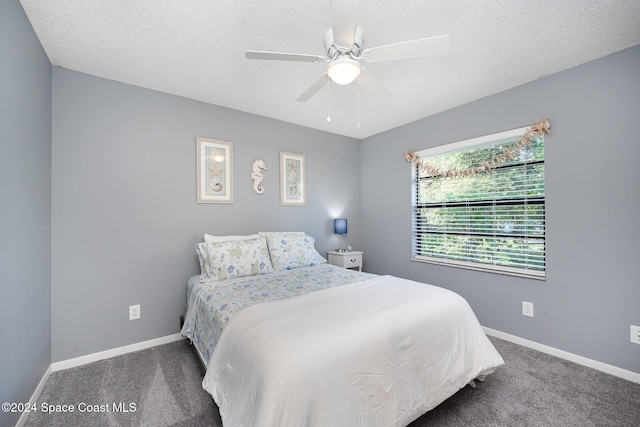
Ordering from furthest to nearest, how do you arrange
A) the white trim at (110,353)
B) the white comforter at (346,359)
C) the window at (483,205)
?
the window at (483,205), the white trim at (110,353), the white comforter at (346,359)

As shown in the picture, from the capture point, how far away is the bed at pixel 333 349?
1.15 metres

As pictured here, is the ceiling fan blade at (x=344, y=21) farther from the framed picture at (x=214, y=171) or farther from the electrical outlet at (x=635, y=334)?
the electrical outlet at (x=635, y=334)

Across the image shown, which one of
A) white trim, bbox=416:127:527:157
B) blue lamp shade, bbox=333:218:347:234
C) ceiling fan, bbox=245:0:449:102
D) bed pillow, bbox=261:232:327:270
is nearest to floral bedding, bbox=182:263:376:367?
bed pillow, bbox=261:232:327:270

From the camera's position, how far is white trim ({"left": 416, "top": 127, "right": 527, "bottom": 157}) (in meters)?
2.67

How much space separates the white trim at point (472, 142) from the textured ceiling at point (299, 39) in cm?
46

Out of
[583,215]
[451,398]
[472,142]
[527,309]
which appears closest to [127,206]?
[451,398]

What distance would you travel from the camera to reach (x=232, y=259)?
254 cm

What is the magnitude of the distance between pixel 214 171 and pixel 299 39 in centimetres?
171

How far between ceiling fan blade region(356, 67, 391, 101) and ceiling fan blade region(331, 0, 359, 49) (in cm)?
26

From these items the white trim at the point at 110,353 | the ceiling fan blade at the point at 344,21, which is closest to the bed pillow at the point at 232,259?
the white trim at the point at 110,353

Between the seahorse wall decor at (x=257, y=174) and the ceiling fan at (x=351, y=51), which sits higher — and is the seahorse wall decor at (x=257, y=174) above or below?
below

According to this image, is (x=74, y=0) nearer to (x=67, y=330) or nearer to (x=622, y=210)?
(x=67, y=330)

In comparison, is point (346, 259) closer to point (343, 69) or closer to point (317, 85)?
point (317, 85)

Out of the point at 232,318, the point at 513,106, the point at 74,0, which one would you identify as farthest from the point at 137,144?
the point at 513,106
